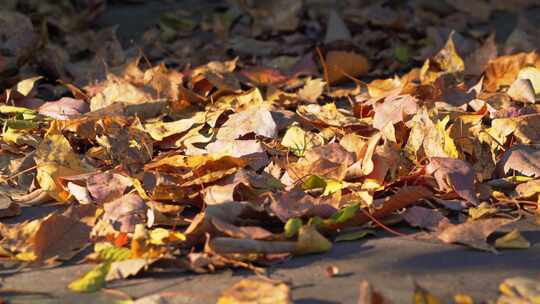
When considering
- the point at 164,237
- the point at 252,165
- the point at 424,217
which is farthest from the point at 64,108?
the point at 424,217

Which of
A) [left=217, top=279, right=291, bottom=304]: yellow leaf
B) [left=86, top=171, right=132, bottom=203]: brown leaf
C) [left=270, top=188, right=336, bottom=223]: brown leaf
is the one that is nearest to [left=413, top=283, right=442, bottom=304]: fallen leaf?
[left=217, top=279, right=291, bottom=304]: yellow leaf

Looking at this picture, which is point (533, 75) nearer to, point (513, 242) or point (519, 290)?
point (513, 242)

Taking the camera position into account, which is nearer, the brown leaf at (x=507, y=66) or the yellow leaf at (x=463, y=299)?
the yellow leaf at (x=463, y=299)

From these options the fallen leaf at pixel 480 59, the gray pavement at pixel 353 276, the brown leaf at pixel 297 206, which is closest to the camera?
the gray pavement at pixel 353 276

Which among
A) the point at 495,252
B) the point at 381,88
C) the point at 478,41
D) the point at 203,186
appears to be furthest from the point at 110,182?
the point at 478,41

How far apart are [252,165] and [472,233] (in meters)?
0.58

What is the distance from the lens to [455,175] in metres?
1.86

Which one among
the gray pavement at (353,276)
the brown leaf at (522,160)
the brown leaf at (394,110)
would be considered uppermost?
the brown leaf at (394,110)

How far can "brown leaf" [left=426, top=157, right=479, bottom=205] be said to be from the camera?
183 centimetres

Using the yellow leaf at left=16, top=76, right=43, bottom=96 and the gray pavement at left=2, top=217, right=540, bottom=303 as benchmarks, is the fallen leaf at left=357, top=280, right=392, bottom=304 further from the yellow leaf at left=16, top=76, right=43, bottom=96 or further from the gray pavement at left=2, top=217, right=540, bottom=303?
the yellow leaf at left=16, top=76, right=43, bottom=96

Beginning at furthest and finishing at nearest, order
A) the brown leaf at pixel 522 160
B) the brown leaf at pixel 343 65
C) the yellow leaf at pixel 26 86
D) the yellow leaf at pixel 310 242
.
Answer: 1. the brown leaf at pixel 343 65
2. the yellow leaf at pixel 26 86
3. the brown leaf at pixel 522 160
4. the yellow leaf at pixel 310 242

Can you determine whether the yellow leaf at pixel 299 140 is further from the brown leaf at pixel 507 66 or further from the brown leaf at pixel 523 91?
the brown leaf at pixel 507 66

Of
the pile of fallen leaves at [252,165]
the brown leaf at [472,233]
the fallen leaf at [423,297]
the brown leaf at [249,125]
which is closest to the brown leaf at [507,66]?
the pile of fallen leaves at [252,165]

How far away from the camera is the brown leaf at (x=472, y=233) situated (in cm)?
165
